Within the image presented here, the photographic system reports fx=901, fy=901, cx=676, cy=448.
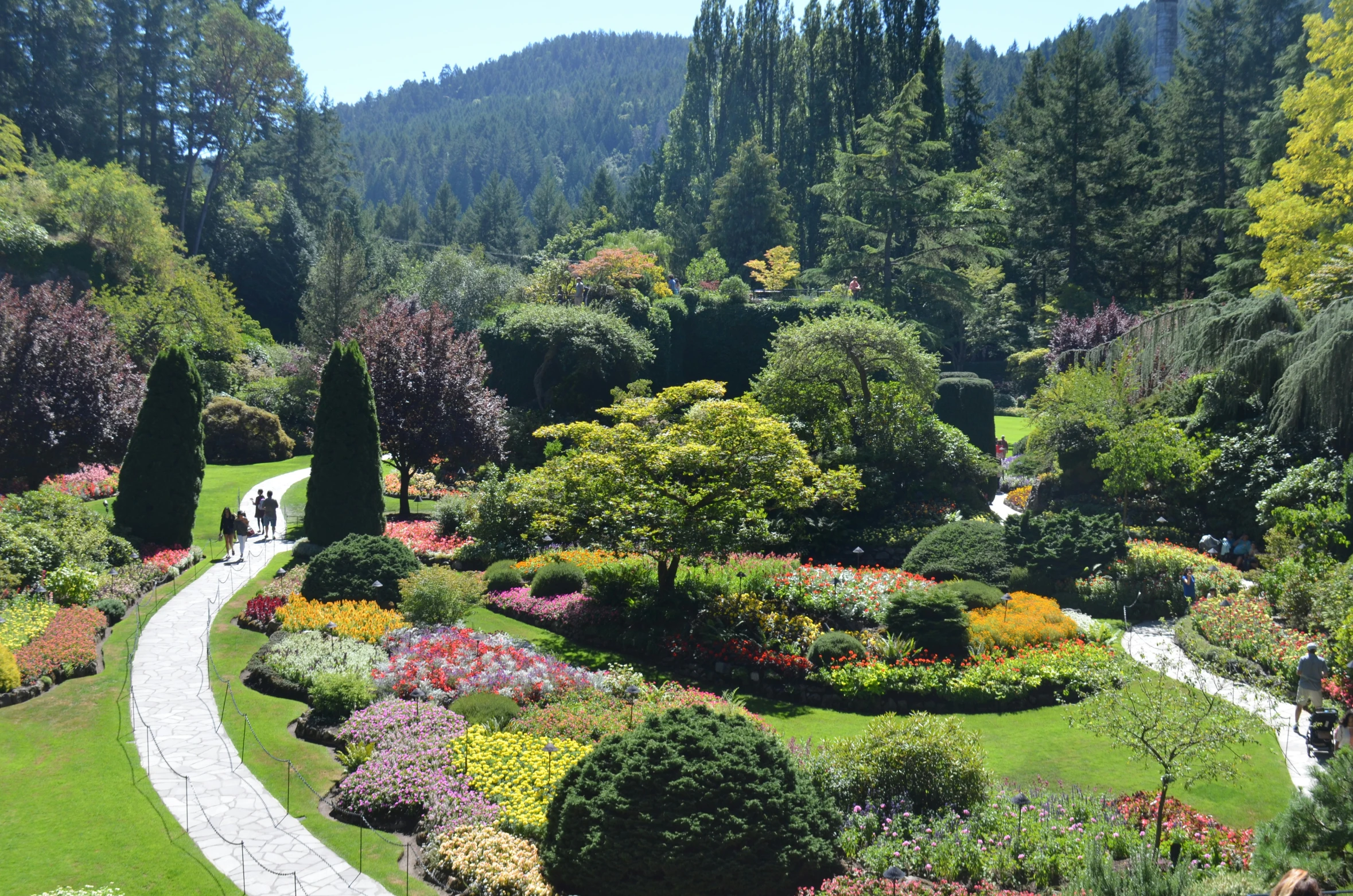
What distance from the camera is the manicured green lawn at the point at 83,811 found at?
8.52m

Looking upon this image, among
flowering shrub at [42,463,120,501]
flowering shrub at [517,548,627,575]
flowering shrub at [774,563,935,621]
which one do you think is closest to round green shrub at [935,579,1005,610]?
flowering shrub at [774,563,935,621]

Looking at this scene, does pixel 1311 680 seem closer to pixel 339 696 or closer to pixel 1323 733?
pixel 1323 733

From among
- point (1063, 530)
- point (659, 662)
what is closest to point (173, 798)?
point (659, 662)

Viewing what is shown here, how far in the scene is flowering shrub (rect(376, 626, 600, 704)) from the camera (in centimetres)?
1336

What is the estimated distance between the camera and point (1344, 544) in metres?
18.5

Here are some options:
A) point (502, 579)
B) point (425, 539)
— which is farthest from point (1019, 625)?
point (425, 539)

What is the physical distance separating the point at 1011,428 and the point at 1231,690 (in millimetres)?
29734

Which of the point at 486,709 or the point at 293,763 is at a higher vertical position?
the point at 486,709

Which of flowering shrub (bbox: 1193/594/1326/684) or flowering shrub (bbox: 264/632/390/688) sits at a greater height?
flowering shrub (bbox: 264/632/390/688)

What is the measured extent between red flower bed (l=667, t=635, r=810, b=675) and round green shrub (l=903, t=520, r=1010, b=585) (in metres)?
6.03

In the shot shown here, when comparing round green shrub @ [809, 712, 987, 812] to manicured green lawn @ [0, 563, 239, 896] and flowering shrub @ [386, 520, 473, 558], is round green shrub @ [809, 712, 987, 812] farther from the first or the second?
flowering shrub @ [386, 520, 473, 558]

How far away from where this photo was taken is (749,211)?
2172 inches

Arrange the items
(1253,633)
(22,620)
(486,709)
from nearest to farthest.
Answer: (486,709)
(22,620)
(1253,633)

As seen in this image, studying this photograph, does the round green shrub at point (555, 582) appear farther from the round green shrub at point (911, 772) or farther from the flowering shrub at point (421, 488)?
the flowering shrub at point (421, 488)
